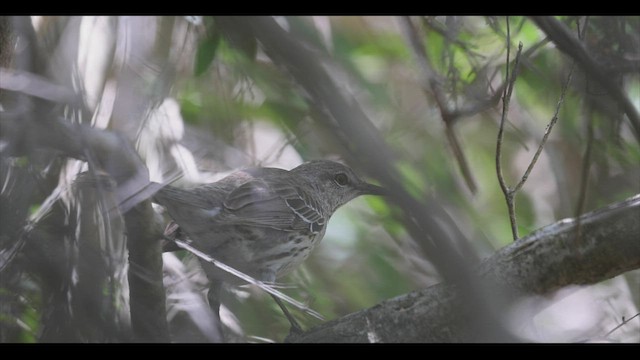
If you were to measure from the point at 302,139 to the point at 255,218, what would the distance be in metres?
0.44

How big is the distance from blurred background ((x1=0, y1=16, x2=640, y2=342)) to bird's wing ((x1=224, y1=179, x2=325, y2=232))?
180 millimetres

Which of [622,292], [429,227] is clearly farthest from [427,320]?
[622,292]

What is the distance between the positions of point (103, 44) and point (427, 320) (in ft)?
6.47

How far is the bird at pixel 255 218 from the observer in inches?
121

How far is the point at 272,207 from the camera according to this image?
3535 millimetres

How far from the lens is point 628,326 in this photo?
3.86 m

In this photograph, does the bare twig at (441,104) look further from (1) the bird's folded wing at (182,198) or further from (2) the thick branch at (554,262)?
(1) the bird's folded wing at (182,198)

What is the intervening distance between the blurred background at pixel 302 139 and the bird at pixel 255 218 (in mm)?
109

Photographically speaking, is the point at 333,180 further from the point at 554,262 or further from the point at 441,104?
the point at 554,262

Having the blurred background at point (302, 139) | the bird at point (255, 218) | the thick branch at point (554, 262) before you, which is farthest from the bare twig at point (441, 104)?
the thick branch at point (554, 262)

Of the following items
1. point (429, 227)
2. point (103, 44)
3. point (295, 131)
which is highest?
point (103, 44)

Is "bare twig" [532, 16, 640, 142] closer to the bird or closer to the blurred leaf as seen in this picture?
the bird

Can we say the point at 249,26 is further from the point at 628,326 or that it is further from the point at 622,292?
the point at 622,292

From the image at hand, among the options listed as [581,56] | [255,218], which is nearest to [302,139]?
[255,218]
